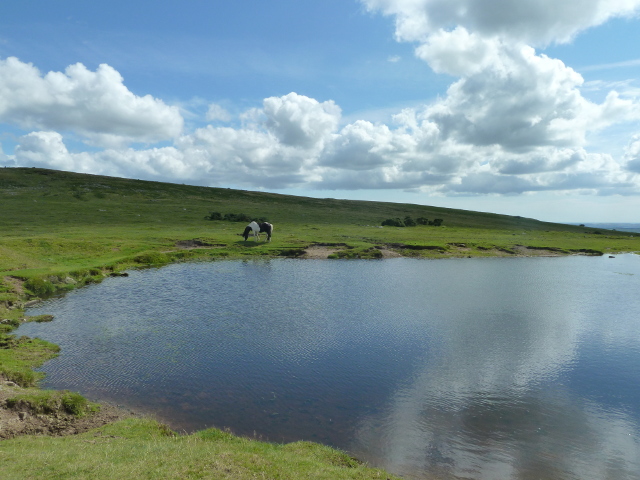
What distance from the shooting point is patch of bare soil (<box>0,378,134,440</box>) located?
14.1 meters

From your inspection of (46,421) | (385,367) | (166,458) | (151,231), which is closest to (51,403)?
(46,421)

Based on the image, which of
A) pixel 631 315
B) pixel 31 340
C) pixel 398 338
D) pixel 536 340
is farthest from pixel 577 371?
pixel 31 340

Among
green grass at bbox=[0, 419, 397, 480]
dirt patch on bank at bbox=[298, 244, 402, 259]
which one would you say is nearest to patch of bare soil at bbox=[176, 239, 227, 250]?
dirt patch on bank at bbox=[298, 244, 402, 259]

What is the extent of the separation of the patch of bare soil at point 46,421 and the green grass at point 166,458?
850 mm

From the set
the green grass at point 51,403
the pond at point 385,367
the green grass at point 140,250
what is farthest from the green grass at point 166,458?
the green grass at point 51,403

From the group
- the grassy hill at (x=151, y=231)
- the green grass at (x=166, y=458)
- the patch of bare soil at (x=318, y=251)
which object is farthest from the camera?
the patch of bare soil at (x=318, y=251)

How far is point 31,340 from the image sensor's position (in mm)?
23453

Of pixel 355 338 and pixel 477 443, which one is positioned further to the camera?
pixel 355 338

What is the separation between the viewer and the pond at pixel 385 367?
14.9 meters

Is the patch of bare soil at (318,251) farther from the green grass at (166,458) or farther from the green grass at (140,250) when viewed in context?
the green grass at (166,458)

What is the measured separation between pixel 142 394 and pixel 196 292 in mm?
19890

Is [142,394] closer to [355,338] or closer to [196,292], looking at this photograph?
[355,338]

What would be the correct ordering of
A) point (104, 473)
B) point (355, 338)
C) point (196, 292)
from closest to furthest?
point (104, 473), point (355, 338), point (196, 292)

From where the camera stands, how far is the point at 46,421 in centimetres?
1497
